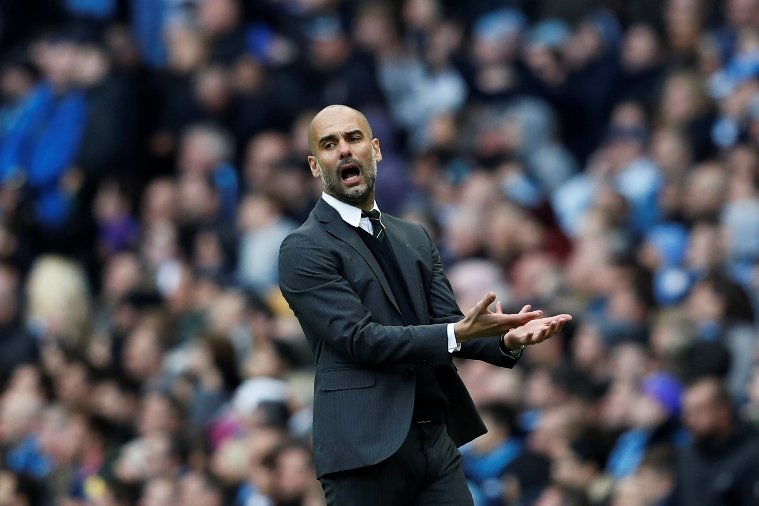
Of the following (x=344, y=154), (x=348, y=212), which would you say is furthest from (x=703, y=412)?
(x=344, y=154)

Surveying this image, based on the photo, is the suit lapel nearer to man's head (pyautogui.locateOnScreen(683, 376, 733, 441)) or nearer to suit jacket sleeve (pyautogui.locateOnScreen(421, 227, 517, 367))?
suit jacket sleeve (pyautogui.locateOnScreen(421, 227, 517, 367))

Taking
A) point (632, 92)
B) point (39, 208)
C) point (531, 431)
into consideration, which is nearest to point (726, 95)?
point (632, 92)

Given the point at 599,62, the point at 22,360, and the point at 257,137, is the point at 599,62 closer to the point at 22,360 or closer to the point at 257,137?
the point at 257,137

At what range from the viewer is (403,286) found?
19.6 feet

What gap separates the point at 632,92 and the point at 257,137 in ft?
9.46

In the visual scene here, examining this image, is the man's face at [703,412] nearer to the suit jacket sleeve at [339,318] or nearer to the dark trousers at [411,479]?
the dark trousers at [411,479]

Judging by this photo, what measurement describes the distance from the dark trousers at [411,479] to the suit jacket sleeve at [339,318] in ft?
1.08

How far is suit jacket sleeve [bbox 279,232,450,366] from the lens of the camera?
18.5ft

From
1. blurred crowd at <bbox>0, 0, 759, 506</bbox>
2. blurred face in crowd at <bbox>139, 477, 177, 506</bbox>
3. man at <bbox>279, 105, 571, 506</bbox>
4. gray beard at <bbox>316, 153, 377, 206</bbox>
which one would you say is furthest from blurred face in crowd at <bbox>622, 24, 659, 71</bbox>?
gray beard at <bbox>316, 153, 377, 206</bbox>

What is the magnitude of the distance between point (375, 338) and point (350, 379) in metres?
0.21

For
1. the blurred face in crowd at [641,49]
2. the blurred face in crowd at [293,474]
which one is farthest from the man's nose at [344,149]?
the blurred face in crowd at [641,49]

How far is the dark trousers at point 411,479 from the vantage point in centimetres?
573

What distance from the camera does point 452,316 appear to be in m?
6.03

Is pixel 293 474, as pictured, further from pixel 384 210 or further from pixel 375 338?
pixel 375 338
